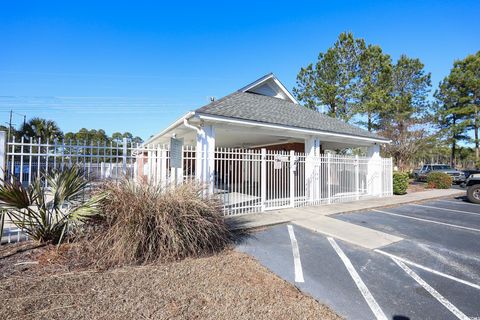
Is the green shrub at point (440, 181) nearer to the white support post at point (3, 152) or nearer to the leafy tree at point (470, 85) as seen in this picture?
the leafy tree at point (470, 85)

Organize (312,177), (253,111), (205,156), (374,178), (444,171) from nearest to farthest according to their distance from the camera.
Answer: (205,156), (253,111), (312,177), (374,178), (444,171)

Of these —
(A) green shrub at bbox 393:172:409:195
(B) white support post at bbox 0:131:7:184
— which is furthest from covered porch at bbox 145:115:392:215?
(B) white support post at bbox 0:131:7:184

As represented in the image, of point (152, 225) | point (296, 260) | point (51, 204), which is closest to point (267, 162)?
point (296, 260)

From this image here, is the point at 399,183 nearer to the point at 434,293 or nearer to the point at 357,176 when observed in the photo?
the point at 357,176

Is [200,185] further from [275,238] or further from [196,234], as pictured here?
[275,238]

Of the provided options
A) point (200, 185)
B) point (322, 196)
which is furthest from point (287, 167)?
point (200, 185)

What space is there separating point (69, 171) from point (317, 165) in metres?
8.40

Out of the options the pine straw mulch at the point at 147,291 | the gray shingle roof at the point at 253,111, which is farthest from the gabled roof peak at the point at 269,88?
the pine straw mulch at the point at 147,291

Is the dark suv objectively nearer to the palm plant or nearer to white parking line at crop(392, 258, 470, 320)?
white parking line at crop(392, 258, 470, 320)

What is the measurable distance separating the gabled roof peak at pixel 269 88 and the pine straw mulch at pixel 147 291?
10.2m

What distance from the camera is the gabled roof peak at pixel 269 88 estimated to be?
12867 millimetres

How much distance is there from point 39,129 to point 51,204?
97.7 feet

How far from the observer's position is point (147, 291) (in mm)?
3172

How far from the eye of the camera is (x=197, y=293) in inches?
124
